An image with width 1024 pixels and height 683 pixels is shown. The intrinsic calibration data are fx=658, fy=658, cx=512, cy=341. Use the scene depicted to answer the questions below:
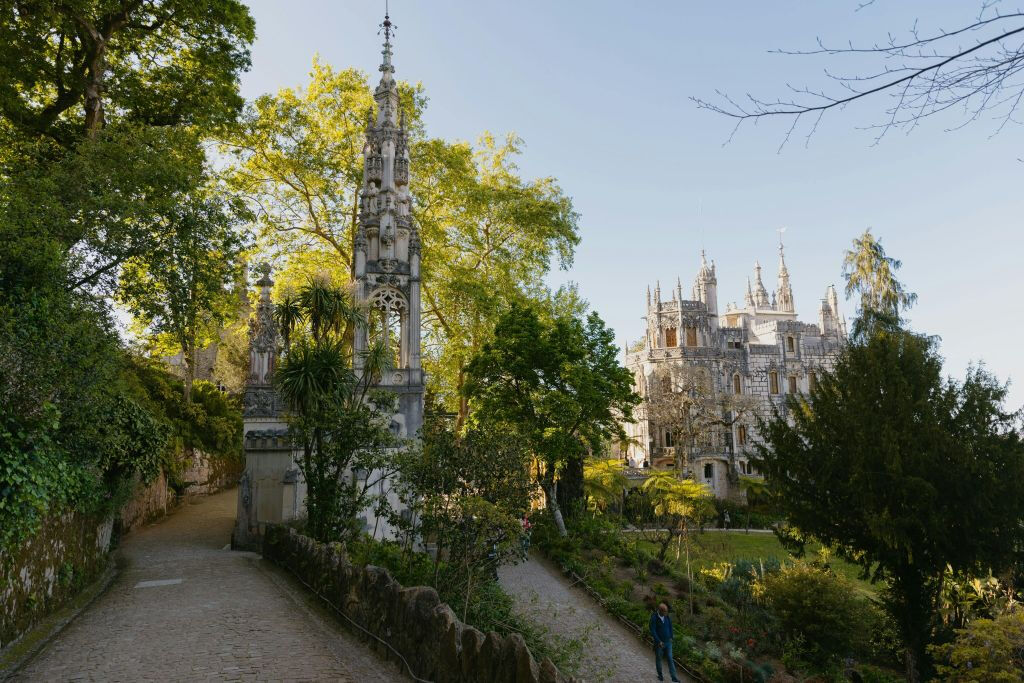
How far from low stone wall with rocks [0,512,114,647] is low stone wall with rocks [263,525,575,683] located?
410 cm

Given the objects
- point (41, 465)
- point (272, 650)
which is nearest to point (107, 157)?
point (41, 465)

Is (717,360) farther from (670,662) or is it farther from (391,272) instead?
(670,662)

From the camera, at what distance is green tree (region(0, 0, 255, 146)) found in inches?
632

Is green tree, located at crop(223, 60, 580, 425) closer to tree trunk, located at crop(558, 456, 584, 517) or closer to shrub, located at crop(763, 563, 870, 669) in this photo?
tree trunk, located at crop(558, 456, 584, 517)

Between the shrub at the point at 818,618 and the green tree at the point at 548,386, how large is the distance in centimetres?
862

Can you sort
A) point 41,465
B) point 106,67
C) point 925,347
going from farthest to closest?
point 106,67
point 925,347
point 41,465

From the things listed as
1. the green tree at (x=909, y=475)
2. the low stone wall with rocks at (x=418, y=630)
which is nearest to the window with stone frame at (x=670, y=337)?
the green tree at (x=909, y=475)

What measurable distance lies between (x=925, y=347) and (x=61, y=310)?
738 inches

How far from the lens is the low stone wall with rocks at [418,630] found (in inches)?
253

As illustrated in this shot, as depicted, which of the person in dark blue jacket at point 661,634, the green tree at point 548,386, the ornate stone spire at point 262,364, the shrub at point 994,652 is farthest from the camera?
the green tree at point 548,386

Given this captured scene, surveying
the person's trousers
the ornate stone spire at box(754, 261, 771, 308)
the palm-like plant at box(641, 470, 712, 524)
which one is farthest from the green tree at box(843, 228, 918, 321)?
the ornate stone spire at box(754, 261, 771, 308)

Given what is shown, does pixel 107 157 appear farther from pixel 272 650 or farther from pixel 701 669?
pixel 701 669

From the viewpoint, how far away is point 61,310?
1078cm

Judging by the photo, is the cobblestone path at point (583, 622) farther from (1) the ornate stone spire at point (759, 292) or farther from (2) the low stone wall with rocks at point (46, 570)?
(1) the ornate stone spire at point (759, 292)
